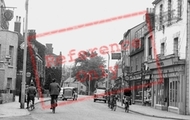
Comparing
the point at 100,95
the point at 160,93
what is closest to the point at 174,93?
the point at 160,93

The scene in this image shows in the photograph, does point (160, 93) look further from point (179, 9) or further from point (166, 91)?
point (179, 9)

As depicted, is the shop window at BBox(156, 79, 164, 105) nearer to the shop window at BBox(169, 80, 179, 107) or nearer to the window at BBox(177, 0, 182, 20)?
the shop window at BBox(169, 80, 179, 107)

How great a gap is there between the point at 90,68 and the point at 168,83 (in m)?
80.2

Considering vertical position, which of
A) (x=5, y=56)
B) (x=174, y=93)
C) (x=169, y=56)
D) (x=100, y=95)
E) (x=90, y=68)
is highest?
(x=90, y=68)

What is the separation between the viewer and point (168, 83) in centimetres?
2923

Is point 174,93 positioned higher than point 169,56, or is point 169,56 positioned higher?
point 169,56

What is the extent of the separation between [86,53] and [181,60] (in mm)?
80219

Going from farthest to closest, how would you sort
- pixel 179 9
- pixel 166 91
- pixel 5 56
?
pixel 5 56 < pixel 166 91 < pixel 179 9

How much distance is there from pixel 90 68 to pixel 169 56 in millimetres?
81872

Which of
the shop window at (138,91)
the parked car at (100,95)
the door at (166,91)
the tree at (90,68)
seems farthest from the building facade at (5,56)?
the tree at (90,68)

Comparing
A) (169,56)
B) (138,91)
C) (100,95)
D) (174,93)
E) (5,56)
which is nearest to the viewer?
(174,93)

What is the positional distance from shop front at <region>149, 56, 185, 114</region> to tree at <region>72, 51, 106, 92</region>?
74.0 meters

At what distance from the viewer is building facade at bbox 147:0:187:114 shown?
83.8 feet

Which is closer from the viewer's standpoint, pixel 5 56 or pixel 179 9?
pixel 179 9
